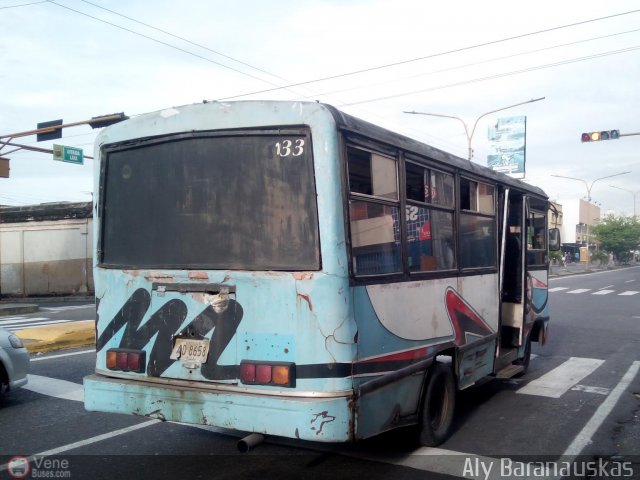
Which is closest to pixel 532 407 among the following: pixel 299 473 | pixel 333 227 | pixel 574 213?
pixel 299 473

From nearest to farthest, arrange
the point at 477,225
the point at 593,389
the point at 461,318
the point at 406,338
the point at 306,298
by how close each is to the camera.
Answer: the point at 306,298 → the point at 406,338 → the point at 461,318 → the point at 477,225 → the point at 593,389

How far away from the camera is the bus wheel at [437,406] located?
220 inches

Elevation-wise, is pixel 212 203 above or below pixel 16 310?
above

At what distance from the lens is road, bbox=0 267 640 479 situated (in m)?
5.23

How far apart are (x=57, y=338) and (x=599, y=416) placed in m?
9.57

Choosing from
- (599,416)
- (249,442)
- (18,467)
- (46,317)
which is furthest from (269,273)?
(46,317)

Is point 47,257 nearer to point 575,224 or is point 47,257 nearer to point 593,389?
point 593,389

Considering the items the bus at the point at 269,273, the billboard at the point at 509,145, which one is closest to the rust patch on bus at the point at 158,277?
the bus at the point at 269,273

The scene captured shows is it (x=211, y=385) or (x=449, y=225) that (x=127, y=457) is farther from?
(x=449, y=225)

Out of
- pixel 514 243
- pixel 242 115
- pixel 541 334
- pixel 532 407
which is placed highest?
pixel 242 115

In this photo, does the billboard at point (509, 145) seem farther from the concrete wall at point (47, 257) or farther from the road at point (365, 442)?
the road at point (365, 442)

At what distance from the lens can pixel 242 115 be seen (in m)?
4.68

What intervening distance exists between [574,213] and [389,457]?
85426 mm

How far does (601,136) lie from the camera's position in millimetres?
21375
